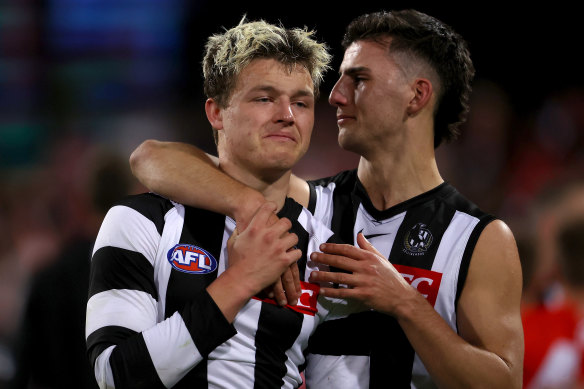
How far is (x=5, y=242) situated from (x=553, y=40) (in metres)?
5.34

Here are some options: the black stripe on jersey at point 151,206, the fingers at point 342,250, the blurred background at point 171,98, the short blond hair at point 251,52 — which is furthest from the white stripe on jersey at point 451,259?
the blurred background at point 171,98

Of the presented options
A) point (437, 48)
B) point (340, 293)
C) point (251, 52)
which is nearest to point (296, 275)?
point (340, 293)

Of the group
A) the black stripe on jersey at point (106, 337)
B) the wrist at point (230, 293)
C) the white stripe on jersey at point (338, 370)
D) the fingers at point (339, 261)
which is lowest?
the white stripe on jersey at point (338, 370)

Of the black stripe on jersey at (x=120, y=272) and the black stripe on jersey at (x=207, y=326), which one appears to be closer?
the black stripe on jersey at (x=207, y=326)

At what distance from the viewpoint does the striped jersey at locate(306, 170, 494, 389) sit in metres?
2.38

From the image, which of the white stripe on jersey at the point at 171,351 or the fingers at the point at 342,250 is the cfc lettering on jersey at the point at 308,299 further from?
the white stripe on jersey at the point at 171,351

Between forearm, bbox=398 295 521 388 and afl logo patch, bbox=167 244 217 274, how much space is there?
626 mm

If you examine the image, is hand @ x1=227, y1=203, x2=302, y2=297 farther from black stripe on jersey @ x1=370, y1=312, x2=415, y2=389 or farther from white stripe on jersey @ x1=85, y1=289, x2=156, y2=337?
black stripe on jersey @ x1=370, y1=312, x2=415, y2=389

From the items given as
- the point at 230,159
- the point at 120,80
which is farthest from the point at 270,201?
the point at 120,80

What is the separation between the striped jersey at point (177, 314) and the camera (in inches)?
74.7

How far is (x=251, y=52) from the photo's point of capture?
7.58 ft

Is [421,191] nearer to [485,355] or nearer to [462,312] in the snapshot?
[462,312]

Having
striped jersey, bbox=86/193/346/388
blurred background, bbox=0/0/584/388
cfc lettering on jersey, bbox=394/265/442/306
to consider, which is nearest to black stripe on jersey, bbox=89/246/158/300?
striped jersey, bbox=86/193/346/388

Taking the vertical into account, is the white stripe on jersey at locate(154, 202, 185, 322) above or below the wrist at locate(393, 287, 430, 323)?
above
